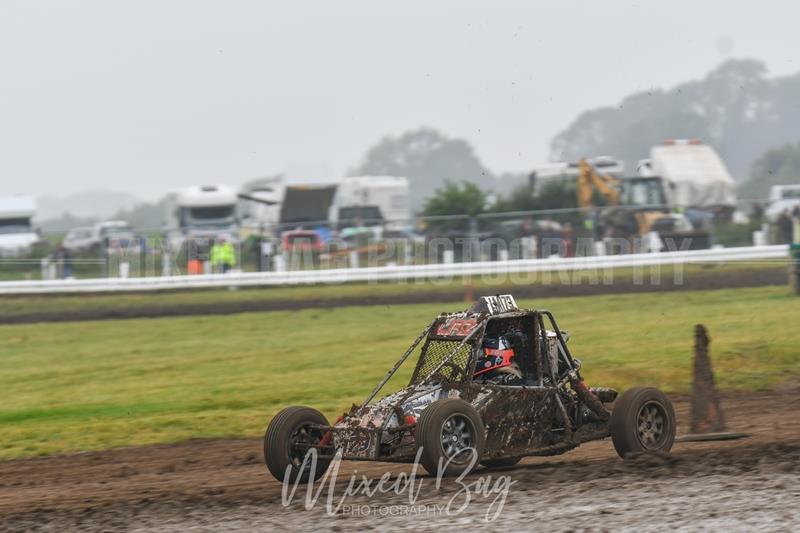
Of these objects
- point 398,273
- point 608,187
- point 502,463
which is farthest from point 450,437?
point 608,187

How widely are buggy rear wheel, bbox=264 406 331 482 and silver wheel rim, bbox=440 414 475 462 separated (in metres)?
1.05

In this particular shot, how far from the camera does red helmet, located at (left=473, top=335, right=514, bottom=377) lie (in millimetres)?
9219

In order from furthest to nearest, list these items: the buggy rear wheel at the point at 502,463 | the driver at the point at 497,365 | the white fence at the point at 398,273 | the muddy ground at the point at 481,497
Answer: the white fence at the point at 398,273
the buggy rear wheel at the point at 502,463
the driver at the point at 497,365
the muddy ground at the point at 481,497

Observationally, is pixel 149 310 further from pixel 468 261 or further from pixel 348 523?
pixel 348 523

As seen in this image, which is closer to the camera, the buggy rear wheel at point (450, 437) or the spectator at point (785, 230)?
the buggy rear wheel at point (450, 437)

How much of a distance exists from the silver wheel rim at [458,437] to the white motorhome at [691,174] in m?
27.5

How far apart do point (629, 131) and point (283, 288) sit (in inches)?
3224

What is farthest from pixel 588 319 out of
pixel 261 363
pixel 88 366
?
pixel 88 366

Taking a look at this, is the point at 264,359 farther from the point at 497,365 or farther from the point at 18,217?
the point at 18,217

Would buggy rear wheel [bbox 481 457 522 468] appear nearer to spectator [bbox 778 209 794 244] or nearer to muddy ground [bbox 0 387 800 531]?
muddy ground [bbox 0 387 800 531]

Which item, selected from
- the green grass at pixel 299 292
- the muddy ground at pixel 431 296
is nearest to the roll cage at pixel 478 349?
the muddy ground at pixel 431 296

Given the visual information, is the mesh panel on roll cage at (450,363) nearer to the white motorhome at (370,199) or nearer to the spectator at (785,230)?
the spectator at (785,230)

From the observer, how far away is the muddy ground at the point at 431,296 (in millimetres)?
24688

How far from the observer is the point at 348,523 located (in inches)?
297
